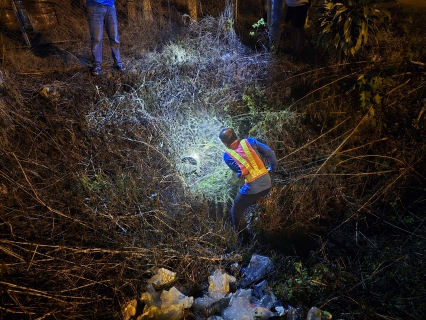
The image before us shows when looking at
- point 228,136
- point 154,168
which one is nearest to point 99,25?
point 154,168

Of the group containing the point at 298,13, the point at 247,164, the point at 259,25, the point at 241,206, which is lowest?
the point at 241,206

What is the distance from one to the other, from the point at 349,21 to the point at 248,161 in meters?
2.64

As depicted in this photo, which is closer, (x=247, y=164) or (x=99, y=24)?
(x=247, y=164)

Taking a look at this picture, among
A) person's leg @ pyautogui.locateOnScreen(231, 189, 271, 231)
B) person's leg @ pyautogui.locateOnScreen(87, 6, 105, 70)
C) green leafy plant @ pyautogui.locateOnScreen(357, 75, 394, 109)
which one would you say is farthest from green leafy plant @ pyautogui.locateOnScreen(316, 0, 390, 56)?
person's leg @ pyautogui.locateOnScreen(87, 6, 105, 70)

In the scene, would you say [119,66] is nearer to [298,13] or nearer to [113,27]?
[113,27]

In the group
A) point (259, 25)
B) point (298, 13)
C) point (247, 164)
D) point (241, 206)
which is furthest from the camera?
point (259, 25)

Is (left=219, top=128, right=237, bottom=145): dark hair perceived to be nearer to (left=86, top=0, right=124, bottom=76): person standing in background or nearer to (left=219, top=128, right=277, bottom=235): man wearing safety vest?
(left=219, top=128, right=277, bottom=235): man wearing safety vest

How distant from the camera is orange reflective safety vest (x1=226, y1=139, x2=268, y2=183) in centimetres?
303

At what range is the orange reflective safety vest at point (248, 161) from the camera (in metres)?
3.03

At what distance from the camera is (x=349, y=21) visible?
3.65 m

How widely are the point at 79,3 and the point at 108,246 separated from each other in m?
6.75

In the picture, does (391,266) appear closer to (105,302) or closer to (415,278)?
(415,278)

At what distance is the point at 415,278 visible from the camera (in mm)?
2461

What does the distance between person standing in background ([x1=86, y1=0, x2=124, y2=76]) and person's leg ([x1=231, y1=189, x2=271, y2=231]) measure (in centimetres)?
389
